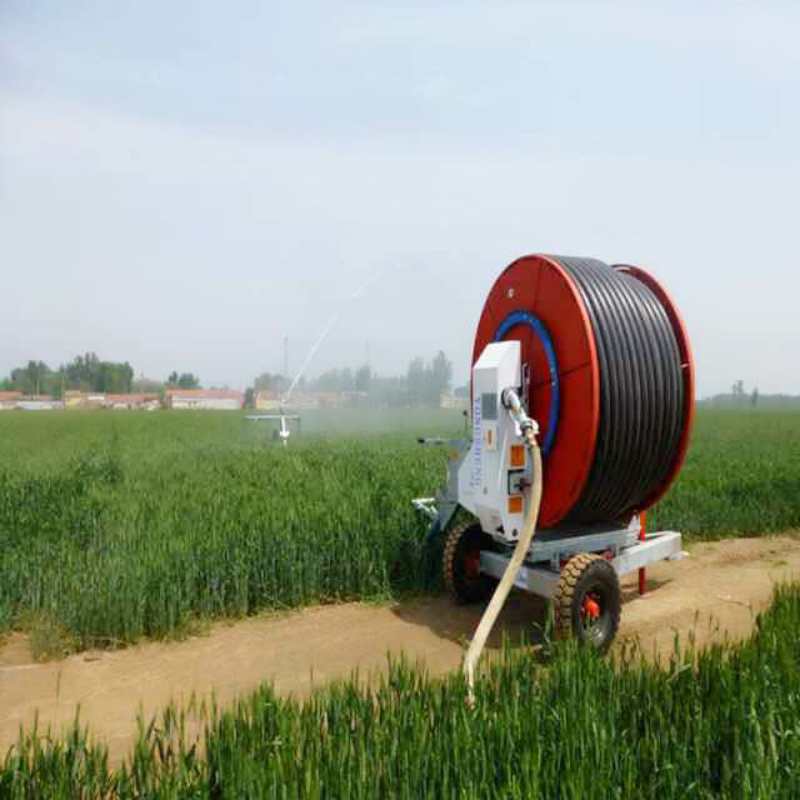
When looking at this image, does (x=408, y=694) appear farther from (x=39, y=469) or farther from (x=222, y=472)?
(x=39, y=469)

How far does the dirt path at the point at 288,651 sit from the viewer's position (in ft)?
15.5

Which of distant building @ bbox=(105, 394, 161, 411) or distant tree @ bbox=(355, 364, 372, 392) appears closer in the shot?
distant tree @ bbox=(355, 364, 372, 392)

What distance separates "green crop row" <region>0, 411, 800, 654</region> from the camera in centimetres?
597

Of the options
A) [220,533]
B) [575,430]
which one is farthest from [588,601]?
[220,533]

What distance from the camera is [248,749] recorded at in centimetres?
311

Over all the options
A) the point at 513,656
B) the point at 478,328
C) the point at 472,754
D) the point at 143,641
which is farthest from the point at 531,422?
the point at 143,641

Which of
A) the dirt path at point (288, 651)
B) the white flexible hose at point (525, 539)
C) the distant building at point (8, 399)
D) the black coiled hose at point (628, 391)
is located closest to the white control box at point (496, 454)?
the white flexible hose at point (525, 539)

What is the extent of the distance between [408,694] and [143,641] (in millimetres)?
3289

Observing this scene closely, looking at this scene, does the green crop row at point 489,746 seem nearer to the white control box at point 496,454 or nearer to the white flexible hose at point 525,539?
the white flexible hose at point 525,539

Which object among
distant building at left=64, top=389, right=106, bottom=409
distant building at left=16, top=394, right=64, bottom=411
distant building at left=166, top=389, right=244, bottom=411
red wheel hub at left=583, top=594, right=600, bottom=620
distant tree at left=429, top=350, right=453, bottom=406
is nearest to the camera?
red wheel hub at left=583, top=594, right=600, bottom=620

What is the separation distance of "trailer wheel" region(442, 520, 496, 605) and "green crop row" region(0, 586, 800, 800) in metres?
2.87

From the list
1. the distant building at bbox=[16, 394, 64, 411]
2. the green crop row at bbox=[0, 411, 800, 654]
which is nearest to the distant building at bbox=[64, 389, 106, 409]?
the distant building at bbox=[16, 394, 64, 411]

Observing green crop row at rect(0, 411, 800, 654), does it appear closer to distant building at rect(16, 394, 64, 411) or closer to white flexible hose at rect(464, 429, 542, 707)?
white flexible hose at rect(464, 429, 542, 707)

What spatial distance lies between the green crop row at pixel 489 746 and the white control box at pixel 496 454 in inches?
82.2
